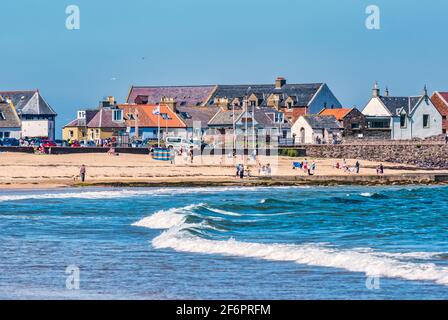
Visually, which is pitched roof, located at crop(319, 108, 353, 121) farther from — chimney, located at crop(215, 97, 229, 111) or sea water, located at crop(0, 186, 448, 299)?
sea water, located at crop(0, 186, 448, 299)

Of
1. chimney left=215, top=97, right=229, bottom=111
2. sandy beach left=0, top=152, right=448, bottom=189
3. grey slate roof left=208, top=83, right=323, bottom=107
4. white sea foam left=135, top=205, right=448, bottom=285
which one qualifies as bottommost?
white sea foam left=135, top=205, right=448, bottom=285

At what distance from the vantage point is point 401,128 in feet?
404

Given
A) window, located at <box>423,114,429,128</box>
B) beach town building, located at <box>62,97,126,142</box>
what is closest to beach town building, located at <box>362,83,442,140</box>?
window, located at <box>423,114,429,128</box>

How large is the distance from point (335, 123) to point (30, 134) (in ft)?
105

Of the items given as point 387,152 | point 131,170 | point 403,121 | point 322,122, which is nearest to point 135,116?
point 322,122

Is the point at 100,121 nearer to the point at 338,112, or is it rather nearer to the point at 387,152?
the point at 338,112

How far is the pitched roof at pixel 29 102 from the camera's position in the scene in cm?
11906

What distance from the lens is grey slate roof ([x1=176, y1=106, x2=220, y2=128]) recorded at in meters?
122

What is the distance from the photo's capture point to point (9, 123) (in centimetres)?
11288

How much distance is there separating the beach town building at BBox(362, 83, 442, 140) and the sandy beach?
28.4 meters
